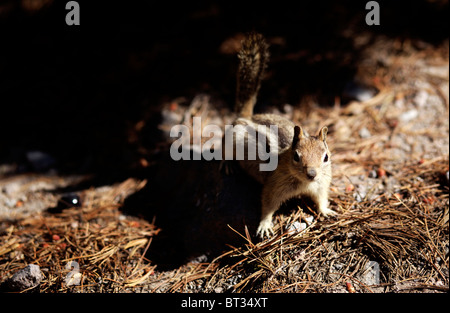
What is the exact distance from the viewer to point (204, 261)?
221 cm

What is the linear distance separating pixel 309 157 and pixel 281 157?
308 mm

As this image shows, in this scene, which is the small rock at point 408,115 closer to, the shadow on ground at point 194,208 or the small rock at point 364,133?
the small rock at point 364,133

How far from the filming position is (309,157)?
1.81m

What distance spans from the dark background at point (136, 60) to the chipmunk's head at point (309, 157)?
131 centimetres

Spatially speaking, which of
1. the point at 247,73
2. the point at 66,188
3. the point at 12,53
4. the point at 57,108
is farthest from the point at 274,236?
the point at 12,53

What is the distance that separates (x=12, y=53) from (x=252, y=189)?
2874mm

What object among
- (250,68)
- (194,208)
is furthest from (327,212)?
(250,68)

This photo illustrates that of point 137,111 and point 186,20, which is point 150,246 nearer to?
point 137,111

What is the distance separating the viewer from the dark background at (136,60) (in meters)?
3.18

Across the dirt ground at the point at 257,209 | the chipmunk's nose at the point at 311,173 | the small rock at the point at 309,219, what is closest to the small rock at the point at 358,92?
the dirt ground at the point at 257,209

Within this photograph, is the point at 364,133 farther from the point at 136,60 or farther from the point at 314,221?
the point at 136,60

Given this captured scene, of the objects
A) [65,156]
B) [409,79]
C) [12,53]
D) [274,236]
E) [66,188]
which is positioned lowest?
[274,236]

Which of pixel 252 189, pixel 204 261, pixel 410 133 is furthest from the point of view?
pixel 410 133

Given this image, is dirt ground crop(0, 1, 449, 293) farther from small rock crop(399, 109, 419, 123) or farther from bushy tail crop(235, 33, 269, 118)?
bushy tail crop(235, 33, 269, 118)
